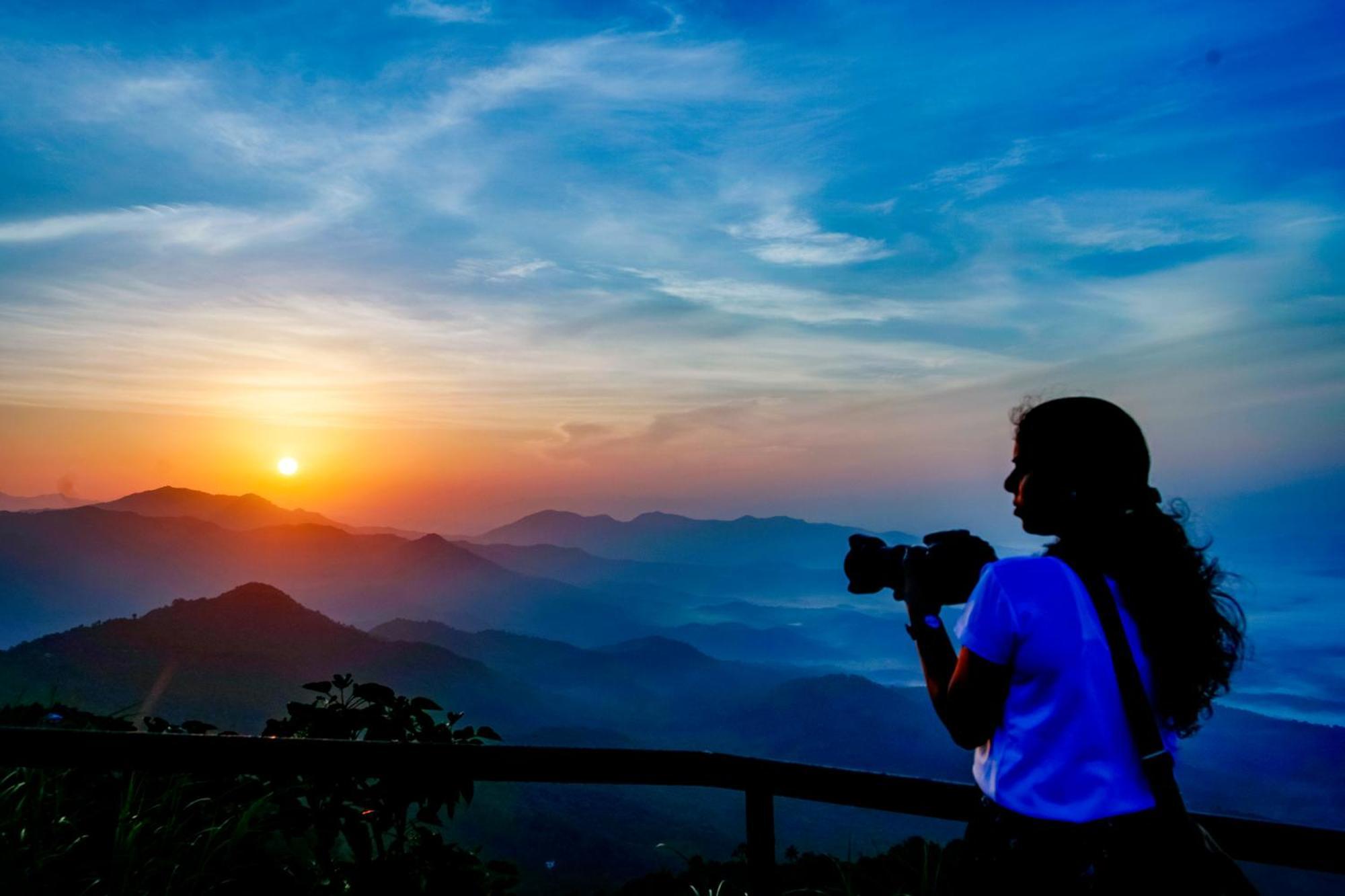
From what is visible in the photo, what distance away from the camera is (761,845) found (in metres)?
2.83

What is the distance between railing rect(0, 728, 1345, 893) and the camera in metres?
2.24

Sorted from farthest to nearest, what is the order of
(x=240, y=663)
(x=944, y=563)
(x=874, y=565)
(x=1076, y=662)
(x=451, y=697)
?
(x=451, y=697), (x=240, y=663), (x=874, y=565), (x=944, y=563), (x=1076, y=662)

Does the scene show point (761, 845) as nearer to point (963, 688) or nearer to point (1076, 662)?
point (963, 688)

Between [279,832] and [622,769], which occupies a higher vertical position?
[622,769]

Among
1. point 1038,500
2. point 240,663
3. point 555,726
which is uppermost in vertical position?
point 1038,500

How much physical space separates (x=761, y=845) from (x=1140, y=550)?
1.60 metres

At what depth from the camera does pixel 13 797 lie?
3957 millimetres

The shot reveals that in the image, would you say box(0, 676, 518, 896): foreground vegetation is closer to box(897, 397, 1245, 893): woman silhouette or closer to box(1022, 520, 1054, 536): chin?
box(897, 397, 1245, 893): woman silhouette

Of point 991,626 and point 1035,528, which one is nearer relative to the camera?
point 991,626

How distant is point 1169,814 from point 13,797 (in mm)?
4530

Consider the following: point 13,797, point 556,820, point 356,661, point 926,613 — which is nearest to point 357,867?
point 13,797

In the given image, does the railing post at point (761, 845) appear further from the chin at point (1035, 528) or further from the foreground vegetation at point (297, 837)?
the chin at point (1035, 528)

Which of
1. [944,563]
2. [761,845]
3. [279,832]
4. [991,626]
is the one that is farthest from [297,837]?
[991,626]

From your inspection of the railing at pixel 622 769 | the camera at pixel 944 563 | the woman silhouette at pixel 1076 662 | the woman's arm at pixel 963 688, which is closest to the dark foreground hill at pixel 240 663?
the railing at pixel 622 769
